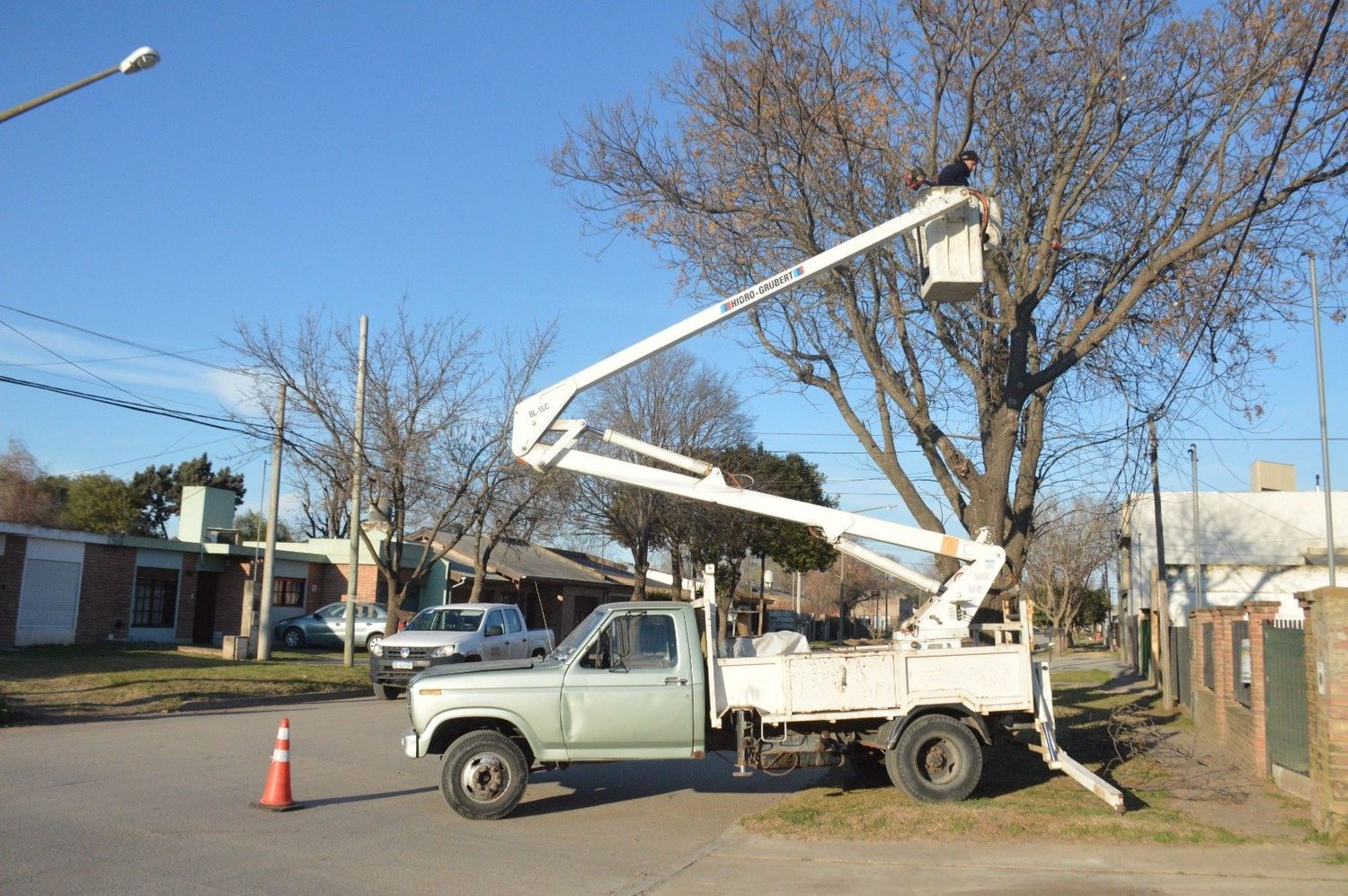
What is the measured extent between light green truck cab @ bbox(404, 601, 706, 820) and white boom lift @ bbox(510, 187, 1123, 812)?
0.36m

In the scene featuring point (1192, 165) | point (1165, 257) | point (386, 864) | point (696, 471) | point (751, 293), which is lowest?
point (386, 864)

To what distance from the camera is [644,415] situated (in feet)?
132

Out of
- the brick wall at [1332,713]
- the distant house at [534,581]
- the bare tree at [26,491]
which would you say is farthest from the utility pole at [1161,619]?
the bare tree at [26,491]

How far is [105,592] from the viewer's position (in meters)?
30.6

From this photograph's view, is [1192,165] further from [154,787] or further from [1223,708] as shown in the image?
[154,787]

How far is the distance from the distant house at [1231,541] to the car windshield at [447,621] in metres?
25.1

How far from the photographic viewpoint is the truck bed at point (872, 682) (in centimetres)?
1051

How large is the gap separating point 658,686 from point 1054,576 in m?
52.3

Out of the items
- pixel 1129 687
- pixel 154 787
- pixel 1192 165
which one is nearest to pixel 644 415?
pixel 1129 687

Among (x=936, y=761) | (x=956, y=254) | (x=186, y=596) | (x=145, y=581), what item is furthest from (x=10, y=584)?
(x=956, y=254)

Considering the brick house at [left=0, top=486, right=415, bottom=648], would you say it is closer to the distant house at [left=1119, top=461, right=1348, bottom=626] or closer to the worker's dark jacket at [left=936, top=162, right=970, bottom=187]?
the worker's dark jacket at [left=936, top=162, right=970, bottom=187]

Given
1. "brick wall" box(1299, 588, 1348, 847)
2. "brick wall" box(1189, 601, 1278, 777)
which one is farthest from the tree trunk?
"brick wall" box(1299, 588, 1348, 847)

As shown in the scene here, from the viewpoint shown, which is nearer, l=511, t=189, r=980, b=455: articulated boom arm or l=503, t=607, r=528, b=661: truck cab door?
l=511, t=189, r=980, b=455: articulated boom arm

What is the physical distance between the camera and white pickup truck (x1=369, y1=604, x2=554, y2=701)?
20562 millimetres
